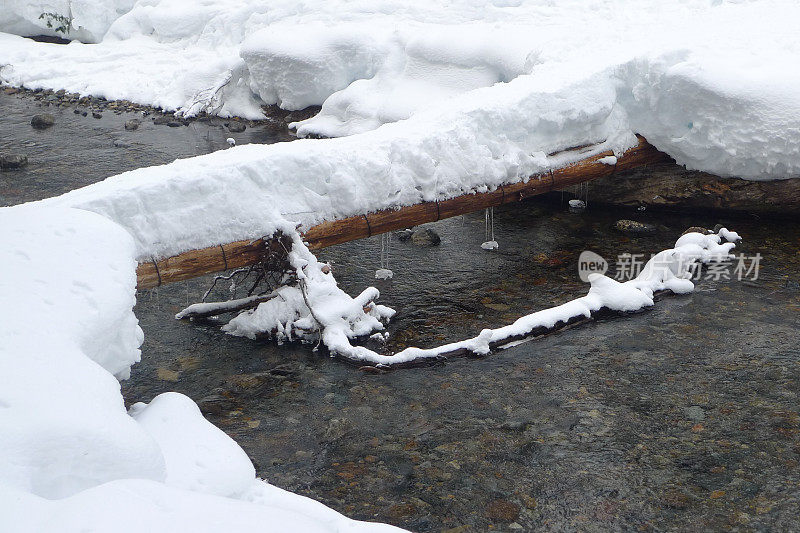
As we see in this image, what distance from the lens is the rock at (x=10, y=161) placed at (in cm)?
1043

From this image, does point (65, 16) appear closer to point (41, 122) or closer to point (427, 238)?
point (41, 122)

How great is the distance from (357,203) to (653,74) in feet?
12.6

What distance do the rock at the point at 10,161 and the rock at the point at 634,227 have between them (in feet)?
26.2

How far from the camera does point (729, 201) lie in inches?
329

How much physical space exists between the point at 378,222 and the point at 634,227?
3.24 metres

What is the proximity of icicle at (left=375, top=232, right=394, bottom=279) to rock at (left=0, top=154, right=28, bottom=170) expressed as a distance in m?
5.95

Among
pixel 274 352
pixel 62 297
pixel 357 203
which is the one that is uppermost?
pixel 62 297

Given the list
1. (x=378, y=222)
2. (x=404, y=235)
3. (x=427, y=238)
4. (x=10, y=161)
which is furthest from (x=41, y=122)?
(x=378, y=222)

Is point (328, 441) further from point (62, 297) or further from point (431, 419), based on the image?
point (62, 297)

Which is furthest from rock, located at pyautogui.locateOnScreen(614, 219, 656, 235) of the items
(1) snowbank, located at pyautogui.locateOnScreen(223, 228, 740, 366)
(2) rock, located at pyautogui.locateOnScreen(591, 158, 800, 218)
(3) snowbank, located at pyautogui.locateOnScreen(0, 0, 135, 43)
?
(3) snowbank, located at pyautogui.locateOnScreen(0, 0, 135, 43)

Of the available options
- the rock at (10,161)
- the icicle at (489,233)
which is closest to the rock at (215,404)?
the icicle at (489,233)

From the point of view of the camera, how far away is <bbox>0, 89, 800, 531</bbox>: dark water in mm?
4254

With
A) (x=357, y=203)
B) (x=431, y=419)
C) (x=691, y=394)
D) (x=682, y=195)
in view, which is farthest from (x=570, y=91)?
(x=431, y=419)

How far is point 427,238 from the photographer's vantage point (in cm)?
810
